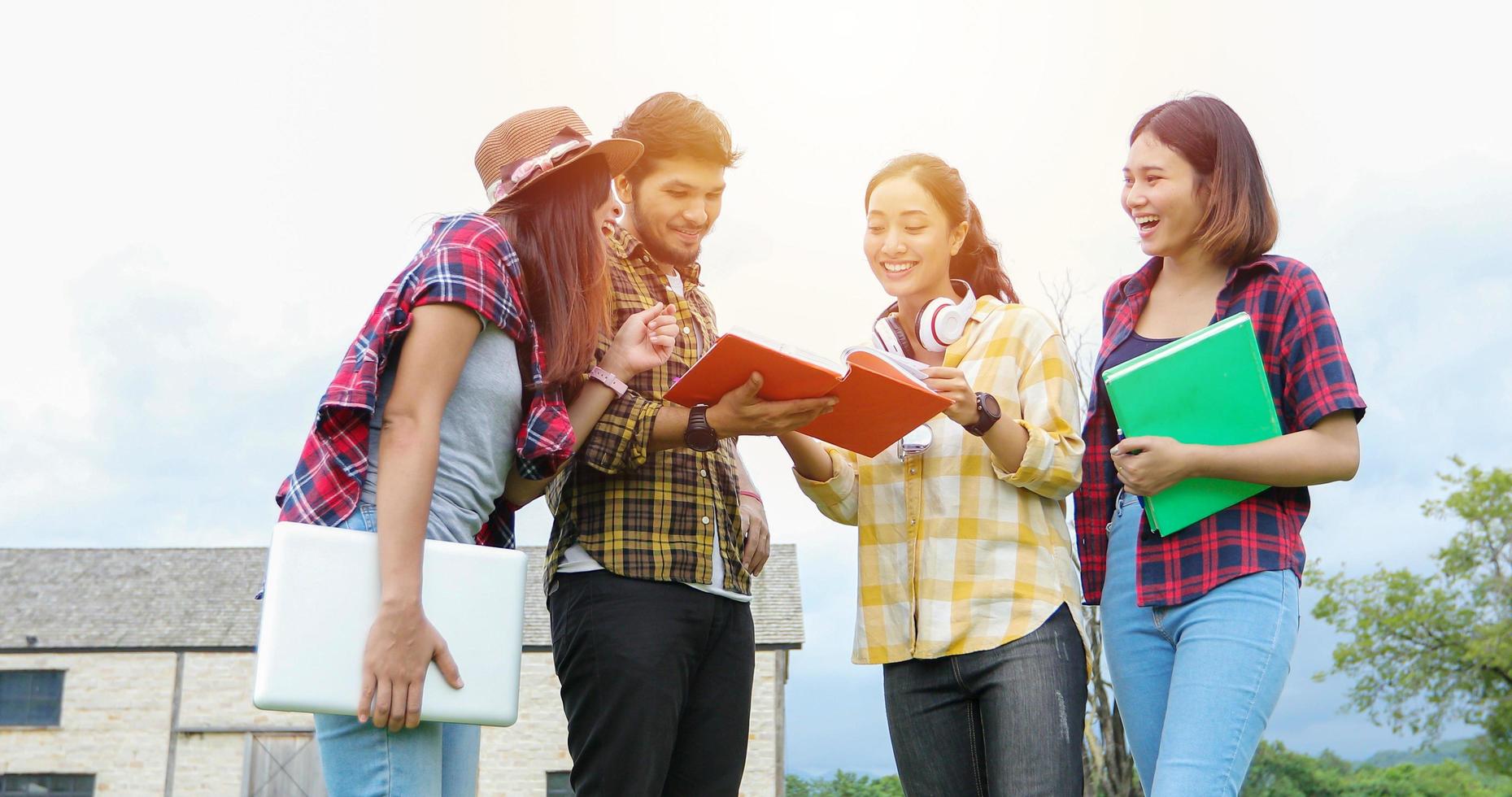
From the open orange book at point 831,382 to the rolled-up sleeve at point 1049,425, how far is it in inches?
11.2

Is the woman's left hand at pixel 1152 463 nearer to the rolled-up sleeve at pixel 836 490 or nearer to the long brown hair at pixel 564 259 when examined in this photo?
the rolled-up sleeve at pixel 836 490

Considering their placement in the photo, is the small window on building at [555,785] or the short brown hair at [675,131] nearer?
the short brown hair at [675,131]

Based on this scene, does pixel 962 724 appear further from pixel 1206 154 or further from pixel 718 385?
pixel 1206 154

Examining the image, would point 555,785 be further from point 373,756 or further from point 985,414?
point 373,756

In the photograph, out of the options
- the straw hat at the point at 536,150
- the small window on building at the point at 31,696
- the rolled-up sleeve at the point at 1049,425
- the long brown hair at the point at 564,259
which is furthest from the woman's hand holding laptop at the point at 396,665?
the small window on building at the point at 31,696

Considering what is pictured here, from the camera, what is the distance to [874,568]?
9.54ft

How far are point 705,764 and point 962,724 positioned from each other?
0.60 metres

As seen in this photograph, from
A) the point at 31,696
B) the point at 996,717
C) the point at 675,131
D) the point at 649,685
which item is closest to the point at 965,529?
the point at 996,717

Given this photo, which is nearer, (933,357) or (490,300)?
(490,300)

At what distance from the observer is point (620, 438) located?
103 inches

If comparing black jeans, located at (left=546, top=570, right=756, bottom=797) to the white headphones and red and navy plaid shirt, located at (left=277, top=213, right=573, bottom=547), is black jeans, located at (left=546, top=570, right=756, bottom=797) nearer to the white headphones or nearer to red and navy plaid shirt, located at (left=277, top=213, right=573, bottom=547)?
red and navy plaid shirt, located at (left=277, top=213, right=573, bottom=547)

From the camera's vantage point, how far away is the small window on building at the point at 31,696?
70.6 feet

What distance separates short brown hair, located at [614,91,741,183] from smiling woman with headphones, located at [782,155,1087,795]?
47 cm

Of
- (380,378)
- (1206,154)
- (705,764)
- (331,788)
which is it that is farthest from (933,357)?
(331,788)
